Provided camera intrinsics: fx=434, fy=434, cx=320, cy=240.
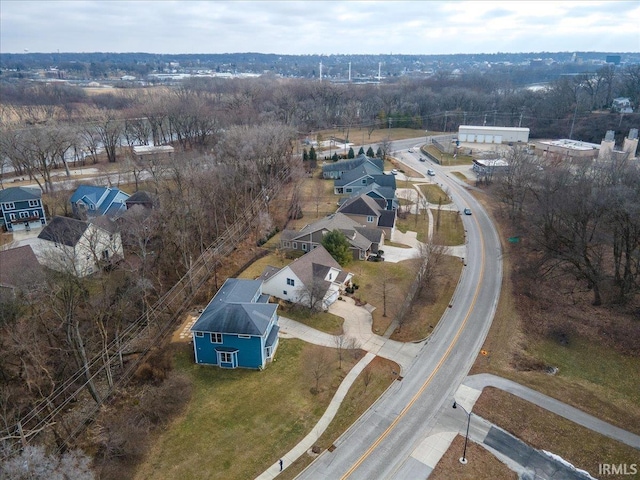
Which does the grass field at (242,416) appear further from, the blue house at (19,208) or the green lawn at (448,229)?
the blue house at (19,208)

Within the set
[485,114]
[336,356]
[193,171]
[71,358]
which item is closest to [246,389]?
[336,356]

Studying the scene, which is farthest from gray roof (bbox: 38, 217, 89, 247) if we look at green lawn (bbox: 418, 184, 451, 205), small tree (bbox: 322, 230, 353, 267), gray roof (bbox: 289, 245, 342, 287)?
green lawn (bbox: 418, 184, 451, 205)

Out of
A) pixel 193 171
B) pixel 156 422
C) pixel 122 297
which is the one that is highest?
pixel 193 171

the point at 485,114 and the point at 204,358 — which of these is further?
the point at 485,114

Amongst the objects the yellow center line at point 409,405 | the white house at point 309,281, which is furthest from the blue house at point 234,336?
the yellow center line at point 409,405

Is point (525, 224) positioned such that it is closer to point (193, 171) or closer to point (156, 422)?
point (193, 171)

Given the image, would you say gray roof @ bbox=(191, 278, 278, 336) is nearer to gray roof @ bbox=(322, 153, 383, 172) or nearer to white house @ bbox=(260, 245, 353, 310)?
white house @ bbox=(260, 245, 353, 310)

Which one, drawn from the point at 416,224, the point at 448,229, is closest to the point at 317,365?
the point at 448,229

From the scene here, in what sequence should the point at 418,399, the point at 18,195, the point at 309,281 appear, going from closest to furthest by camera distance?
the point at 418,399 < the point at 309,281 < the point at 18,195

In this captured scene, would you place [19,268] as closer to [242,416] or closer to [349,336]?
[242,416]
